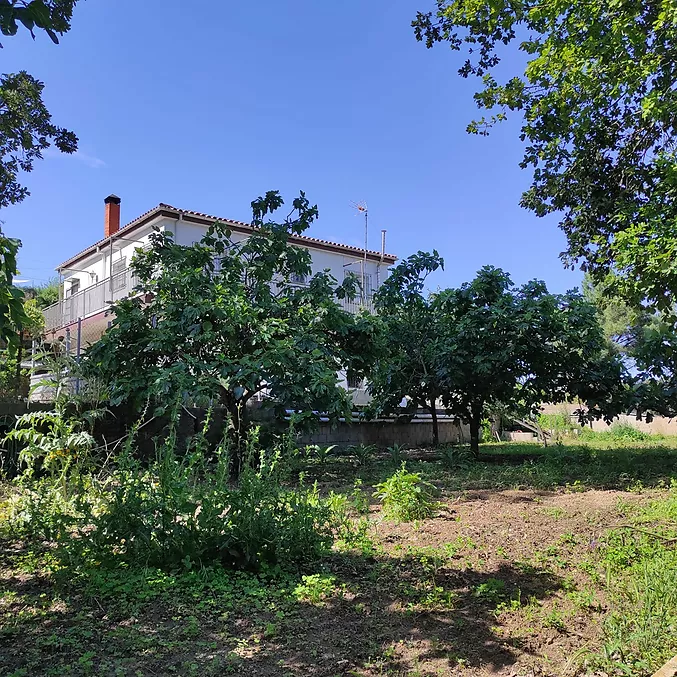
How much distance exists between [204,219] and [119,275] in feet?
9.58

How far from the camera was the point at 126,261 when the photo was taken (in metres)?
19.0

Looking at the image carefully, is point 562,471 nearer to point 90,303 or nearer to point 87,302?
point 90,303

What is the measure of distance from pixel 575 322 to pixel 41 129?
8343 mm

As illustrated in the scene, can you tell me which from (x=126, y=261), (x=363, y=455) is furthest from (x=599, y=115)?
(x=126, y=261)

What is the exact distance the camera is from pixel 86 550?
150 inches

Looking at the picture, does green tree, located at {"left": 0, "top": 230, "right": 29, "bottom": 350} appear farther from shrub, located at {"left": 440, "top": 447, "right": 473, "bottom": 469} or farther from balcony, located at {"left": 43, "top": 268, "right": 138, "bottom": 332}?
balcony, located at {"left": 43, "top": 268, "right": 138, "bottom": 332}

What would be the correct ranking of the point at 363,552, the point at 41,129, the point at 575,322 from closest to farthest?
the point at 363,552 < the point at 41,129 < the point at 575,322

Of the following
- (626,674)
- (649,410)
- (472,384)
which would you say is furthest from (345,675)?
(649,410)

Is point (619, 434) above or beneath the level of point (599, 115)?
beneath

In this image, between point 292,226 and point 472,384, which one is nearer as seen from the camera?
point 292,226

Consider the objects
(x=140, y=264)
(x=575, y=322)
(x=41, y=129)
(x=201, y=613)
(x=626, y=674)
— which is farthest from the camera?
(x=575, y=322)

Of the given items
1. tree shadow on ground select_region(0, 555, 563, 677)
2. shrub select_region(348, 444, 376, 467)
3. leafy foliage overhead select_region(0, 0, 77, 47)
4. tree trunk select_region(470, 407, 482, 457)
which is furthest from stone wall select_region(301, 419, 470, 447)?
leafy foliage overhead select_region(0, 0, 77, 47)

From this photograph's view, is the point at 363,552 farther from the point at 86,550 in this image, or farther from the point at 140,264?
the point at 140,264

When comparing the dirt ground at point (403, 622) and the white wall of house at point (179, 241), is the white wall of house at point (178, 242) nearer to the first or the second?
the white wall of house at point (179, 241)
